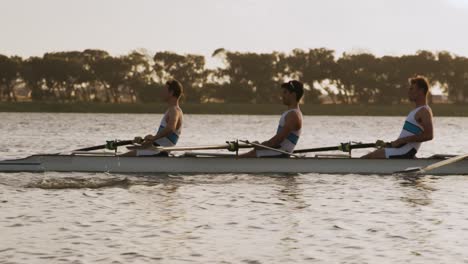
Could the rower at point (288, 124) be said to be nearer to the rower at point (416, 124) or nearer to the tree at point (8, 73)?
the rower at point (416, 124)

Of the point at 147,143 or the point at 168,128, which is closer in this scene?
the point at 147,143

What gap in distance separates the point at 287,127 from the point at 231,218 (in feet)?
→ 19.4

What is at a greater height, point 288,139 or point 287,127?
point 287,127

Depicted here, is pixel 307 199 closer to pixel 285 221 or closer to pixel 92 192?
pixel 285 221

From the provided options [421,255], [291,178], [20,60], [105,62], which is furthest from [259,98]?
[421,255]

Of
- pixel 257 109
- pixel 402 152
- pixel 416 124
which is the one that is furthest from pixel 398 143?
pixel 257 109

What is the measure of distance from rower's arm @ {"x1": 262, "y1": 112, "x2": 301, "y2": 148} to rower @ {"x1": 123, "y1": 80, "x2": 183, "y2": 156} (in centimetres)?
248

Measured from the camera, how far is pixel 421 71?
130 m

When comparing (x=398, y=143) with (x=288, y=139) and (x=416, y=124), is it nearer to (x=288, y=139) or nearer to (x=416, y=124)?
(x=416, y=124)

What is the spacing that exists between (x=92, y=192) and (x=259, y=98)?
115 metres

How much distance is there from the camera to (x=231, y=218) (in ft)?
48.8

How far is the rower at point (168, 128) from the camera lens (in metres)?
20.2

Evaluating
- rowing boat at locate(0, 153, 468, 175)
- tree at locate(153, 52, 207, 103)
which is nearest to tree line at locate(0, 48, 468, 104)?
tree at locate(153, 52, 207, 103)

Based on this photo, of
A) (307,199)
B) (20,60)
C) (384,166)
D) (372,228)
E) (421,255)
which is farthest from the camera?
(20,60)
